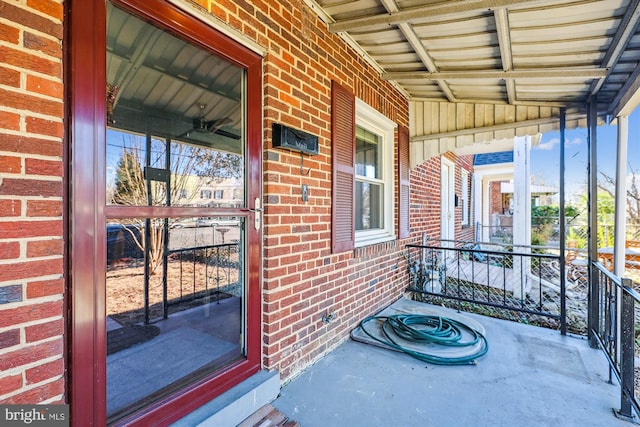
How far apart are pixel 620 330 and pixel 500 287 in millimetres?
3845

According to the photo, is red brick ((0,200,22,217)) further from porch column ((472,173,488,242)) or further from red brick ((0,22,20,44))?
porch column ((472,173,488,242))

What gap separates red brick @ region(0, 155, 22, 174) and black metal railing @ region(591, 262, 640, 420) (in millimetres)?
2940

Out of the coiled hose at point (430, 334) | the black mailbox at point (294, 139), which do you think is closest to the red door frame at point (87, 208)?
the black mailbox at point (294, 139)

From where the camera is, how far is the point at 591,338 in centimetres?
277

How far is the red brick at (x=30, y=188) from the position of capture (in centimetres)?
99

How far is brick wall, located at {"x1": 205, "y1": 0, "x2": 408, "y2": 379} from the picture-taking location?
1.97 meters

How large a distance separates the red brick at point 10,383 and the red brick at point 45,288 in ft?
0.86

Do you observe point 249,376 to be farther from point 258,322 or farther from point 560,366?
point 560,366

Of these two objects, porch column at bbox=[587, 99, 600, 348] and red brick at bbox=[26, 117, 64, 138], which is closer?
red brick at bbox=[26, 117, 64, 138]

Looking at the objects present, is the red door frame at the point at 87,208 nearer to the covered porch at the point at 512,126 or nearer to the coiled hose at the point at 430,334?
the covered porch at the point at 512,126

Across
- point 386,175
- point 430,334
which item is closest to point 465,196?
point 386,175

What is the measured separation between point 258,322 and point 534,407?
→ 1.86 meters

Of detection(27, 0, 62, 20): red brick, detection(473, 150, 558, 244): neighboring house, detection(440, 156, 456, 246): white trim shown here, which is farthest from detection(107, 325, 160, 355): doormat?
detection(473, 150, 558, 244): neighboring house

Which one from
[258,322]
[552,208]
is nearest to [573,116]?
[258,322]
